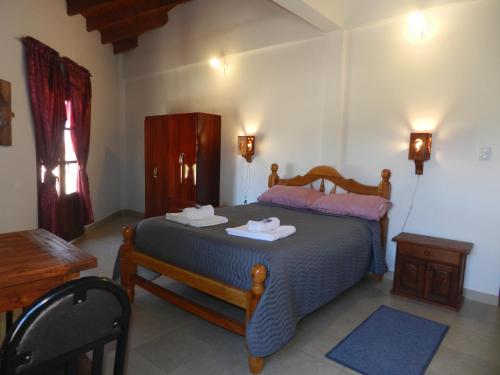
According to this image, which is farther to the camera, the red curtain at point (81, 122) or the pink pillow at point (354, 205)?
the red curtain at point (81, 122)

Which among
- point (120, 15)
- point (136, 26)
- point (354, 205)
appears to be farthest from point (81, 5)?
point (354, 205)

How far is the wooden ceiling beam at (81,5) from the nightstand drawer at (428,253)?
4114 mm

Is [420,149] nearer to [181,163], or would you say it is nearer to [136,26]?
[181,163]

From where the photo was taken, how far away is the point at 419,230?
319cm

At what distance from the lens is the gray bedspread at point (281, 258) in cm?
191

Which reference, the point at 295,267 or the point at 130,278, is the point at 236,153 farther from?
the point at 295,267

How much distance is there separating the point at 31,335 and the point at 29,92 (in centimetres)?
353

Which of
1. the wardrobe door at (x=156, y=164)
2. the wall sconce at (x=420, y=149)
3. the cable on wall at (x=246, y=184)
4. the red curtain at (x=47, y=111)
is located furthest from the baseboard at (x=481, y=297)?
the red curtain at (x=47, y=111)

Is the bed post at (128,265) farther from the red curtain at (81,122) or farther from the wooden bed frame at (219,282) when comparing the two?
the red curtain at (81,122)

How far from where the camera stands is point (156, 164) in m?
4.80

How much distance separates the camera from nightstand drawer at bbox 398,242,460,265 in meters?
2.70

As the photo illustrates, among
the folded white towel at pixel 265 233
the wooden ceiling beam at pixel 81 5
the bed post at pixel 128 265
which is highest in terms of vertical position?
the wooden ceiling beam at pixel 81 5

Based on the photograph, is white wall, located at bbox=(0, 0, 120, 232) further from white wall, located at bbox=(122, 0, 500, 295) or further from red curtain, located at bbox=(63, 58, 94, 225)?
white wall, located at bbox=(122, 0, 500, 295)

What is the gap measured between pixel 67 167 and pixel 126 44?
95.4 inches
